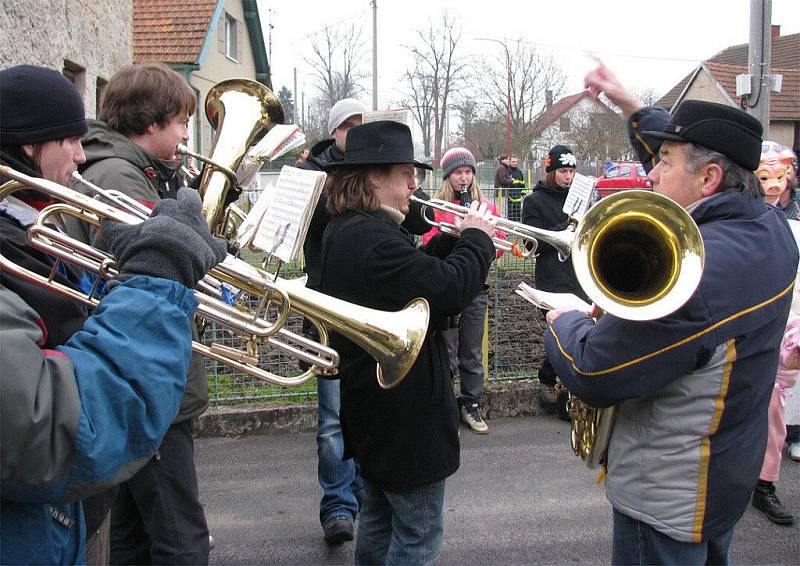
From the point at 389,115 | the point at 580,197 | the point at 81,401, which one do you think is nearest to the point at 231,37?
the point at 580,197

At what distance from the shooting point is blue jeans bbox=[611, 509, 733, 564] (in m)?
1.90

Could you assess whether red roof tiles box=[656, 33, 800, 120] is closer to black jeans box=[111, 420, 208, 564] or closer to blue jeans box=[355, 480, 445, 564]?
blue jeans box=[355, 480, 445, 564]

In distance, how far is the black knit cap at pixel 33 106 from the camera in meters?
1.59

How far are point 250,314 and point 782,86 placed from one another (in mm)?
21615

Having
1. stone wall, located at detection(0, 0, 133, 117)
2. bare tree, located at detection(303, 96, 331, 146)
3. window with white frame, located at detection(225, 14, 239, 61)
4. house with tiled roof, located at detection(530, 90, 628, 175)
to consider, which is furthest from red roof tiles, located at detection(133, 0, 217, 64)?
bare tree, located at detection(303, 96, 331, 146)

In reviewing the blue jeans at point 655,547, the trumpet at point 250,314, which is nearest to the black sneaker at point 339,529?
the trumpet at point 250,314

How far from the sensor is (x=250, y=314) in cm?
196

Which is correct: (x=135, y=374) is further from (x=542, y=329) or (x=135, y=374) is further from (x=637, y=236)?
(x=542, y=329)

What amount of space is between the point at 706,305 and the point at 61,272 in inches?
64.6

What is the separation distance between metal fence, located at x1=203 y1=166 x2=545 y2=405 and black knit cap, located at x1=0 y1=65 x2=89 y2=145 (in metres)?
2.66

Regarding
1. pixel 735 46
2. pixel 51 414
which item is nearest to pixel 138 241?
pixel 51 414

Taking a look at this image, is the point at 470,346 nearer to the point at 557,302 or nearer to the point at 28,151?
the point at 557,302

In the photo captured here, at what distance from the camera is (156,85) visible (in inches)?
96.9

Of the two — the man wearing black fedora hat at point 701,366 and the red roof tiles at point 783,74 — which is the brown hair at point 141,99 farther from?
the red roof tiles at point 783,74
